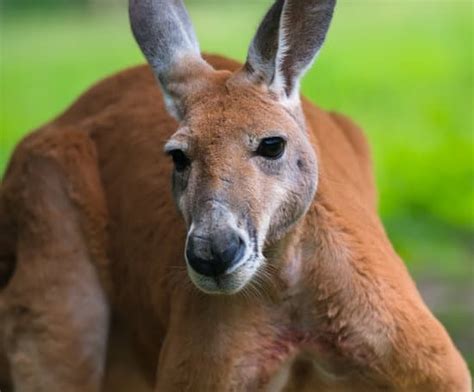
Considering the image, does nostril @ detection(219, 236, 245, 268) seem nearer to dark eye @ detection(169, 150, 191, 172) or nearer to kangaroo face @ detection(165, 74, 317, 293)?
kangaroo face @ detection(165, 74, 317, 293)

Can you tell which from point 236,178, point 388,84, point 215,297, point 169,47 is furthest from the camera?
point 388,84

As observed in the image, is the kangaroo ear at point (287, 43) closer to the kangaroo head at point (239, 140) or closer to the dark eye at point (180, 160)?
the kangaroo head at point (239, 140)

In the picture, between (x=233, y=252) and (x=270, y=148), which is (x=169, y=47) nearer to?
(x=270, y=148)

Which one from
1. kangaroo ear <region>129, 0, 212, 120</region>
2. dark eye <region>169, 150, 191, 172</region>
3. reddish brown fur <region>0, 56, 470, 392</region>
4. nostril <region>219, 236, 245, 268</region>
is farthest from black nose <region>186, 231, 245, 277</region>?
kangaroo ear <region>129, 0, 212, 120</region>

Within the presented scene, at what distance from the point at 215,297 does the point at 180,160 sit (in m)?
0.65

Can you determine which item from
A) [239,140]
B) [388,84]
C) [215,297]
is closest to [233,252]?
[239,140]

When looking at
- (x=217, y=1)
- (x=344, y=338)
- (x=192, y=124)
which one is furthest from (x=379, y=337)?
(x=217, y=1)

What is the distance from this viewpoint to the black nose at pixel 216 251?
256 inches

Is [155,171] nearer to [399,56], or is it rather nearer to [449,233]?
[449,233]

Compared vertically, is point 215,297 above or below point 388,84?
above

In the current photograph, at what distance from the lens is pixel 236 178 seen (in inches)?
265

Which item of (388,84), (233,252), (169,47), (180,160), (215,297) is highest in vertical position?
(169,47)

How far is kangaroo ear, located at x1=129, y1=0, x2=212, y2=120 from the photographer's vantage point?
7.25 m

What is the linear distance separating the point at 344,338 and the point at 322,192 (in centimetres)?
60
